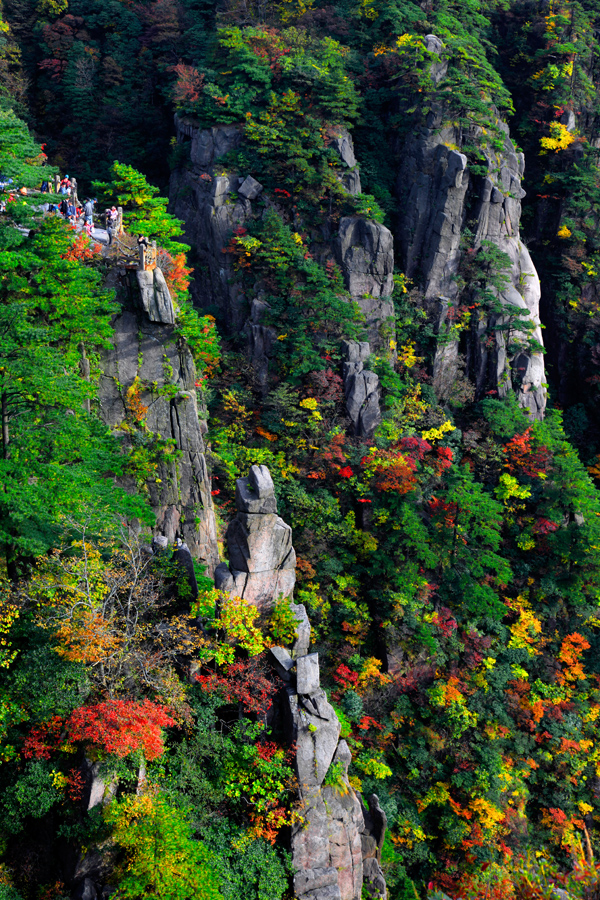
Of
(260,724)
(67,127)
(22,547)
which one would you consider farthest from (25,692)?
(67,127)

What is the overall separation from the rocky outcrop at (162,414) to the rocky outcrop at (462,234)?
661 inches

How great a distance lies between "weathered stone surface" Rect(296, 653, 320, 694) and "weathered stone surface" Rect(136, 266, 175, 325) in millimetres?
14499

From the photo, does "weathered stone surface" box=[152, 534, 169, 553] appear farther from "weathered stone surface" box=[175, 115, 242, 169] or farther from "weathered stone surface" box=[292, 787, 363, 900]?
"weathered stone surface" box=[175, 115, 242, 169]

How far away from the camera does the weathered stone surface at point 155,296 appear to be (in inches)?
941

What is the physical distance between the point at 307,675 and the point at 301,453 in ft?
55.6

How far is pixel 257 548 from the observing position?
17.2 meters

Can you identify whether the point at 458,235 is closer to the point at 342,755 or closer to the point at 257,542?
the point at 257,542

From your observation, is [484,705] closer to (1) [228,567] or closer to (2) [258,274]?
(1) [228,567]

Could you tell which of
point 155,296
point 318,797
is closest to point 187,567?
point 318,797

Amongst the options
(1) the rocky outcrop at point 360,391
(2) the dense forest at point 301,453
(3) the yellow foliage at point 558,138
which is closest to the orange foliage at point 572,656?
(2) the dense forest at point 301,453

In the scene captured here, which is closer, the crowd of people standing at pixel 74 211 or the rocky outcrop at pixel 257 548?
the rocky outcrop at pixel 257 548

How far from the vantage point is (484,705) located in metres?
26.3

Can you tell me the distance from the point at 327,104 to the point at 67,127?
17830 mm

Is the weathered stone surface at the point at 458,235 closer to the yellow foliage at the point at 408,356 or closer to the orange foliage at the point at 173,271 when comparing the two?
the yellow foliage at the point at 408,356
